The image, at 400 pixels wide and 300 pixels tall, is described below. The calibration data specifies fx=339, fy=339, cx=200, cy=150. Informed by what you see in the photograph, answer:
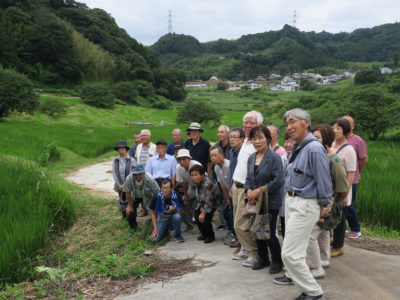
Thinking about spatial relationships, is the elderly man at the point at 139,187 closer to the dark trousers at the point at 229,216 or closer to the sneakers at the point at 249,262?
the dark trousers at the point at 229,216

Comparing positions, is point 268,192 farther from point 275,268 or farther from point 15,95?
point 15,95

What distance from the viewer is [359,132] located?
58.6ft

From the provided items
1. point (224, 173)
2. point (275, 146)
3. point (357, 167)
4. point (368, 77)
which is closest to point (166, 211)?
point (224, 173)

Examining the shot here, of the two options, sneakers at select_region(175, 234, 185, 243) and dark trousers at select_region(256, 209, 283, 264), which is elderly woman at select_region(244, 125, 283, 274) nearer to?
dark trousers at select_region(256, 209, 283, 264)

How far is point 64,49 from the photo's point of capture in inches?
1999

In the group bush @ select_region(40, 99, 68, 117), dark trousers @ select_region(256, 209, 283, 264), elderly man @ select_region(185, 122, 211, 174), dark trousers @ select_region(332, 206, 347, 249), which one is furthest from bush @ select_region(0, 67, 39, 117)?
dark trousers @ select_region(332, 206, 347, 249)

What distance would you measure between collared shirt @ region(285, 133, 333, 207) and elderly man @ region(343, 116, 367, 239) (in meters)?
1.73

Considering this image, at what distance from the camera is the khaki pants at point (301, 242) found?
2924 mm

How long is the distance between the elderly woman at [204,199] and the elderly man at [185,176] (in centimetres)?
20

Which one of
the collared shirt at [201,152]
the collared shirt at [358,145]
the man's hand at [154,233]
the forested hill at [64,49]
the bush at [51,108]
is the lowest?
the man's hand at [154,233]

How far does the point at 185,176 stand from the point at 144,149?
1.80 m

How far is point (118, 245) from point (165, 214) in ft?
2.69

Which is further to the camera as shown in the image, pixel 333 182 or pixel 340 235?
pixel 340 235

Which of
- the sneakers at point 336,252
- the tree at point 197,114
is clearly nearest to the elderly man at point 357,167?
the sneakers at point 336,252
